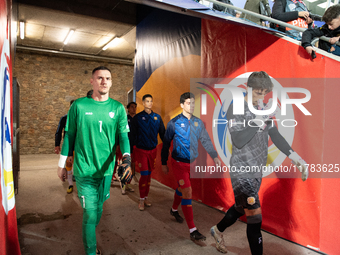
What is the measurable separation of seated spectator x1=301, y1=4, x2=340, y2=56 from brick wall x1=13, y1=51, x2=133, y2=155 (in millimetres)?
10528

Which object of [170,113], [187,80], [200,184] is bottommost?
→ [200,184]

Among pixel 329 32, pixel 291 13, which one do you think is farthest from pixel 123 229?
pixel 291 13

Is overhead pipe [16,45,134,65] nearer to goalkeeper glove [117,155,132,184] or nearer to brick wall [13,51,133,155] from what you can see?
brick wall [13,51,133,155]

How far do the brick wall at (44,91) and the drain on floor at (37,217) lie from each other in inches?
316

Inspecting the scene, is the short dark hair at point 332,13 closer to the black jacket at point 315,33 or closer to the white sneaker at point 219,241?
the black jacket at point 315,33

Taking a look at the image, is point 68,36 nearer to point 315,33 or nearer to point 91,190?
point 91,190

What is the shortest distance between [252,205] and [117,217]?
2181mm

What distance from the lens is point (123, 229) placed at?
3.19 m

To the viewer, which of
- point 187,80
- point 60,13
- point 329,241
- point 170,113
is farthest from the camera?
point 60,13

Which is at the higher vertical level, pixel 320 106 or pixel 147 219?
pixel 320 106

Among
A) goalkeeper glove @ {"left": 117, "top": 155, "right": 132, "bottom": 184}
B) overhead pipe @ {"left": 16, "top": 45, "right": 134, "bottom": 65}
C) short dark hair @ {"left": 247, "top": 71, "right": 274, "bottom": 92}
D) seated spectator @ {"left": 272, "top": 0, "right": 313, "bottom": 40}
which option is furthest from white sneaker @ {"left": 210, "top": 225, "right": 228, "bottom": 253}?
overhead pipe @ {"left": 16, "top": 45, "right": 134, "bottom": 65}

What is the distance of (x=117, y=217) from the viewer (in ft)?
11.8

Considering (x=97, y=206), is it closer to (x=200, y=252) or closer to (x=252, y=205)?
(x=200, y=252)

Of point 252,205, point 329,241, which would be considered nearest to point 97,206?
point 252,205
